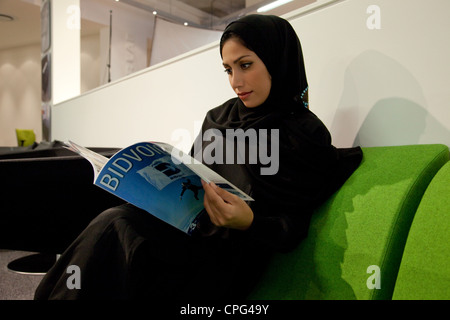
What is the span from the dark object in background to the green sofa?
0.77 metres

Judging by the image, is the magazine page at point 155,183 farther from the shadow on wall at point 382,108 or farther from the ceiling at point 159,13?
the ceiling at point 159,13

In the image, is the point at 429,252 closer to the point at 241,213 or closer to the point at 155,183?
the point at 241,213

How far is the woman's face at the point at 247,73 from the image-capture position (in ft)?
2.84

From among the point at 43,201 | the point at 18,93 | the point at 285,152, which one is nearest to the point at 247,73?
the point at 285,152

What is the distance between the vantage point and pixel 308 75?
1136mm

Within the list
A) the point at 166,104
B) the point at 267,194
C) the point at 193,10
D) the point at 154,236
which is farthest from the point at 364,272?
the point at 193,10

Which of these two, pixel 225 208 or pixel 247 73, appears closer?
pixel 225 208

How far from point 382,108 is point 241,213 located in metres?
0.54

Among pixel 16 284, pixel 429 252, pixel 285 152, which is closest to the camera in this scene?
pixel 429 252

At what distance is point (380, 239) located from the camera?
694 mm

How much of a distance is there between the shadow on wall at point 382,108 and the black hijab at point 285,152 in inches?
5.1

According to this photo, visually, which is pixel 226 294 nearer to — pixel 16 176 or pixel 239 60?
pixel 239 60

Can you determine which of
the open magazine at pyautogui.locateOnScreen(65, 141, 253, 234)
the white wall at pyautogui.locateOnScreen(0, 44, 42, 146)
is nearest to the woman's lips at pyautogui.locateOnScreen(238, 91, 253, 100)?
the open magazine at pyautogui.locateOnScreen(65, 141, 253, 234)

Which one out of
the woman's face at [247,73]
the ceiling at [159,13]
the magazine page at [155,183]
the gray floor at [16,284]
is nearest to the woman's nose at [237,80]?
the woman's face at [247,73]
